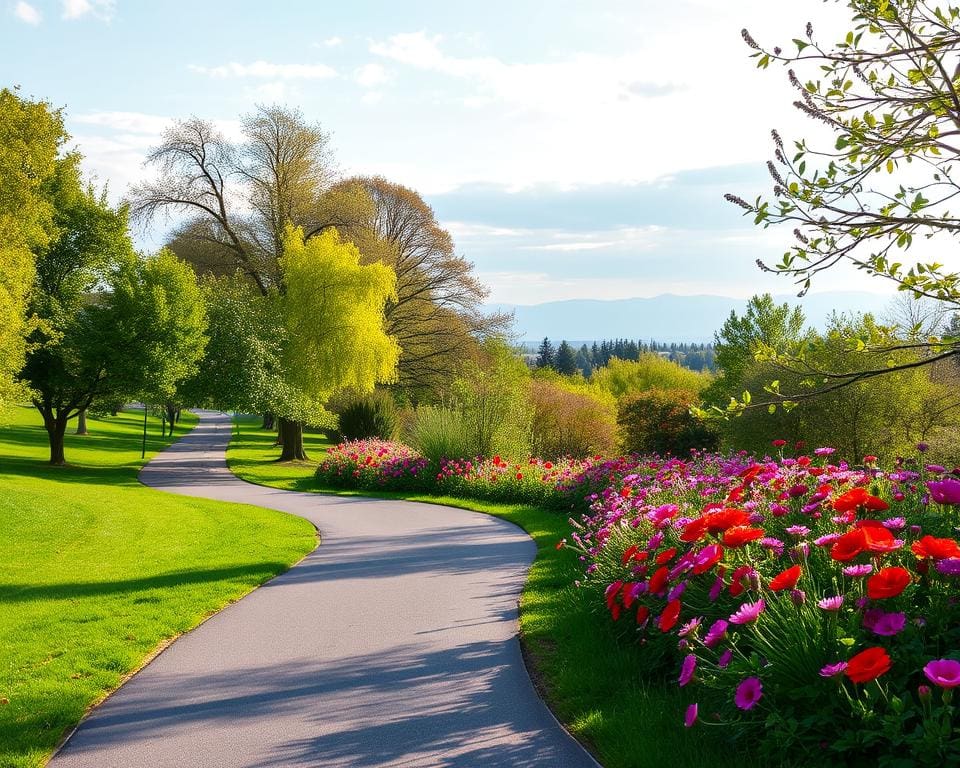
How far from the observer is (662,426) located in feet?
71.8

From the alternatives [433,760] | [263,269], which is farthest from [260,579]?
[263,269]

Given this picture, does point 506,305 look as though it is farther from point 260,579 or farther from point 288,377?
point 260,579

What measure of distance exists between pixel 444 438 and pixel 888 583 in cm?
1601

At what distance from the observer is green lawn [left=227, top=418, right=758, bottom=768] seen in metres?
3.84

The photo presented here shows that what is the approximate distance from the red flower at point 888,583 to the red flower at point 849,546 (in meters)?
0.28

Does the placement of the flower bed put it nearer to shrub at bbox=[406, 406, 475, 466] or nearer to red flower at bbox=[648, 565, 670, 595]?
red flower at bbox=[648, 565, 670, 595]

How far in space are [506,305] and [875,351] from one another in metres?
34.3

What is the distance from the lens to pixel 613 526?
→ 6.59 m

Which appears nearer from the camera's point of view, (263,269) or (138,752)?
(138,752)

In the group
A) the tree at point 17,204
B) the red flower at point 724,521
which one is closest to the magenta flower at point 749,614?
the red flower at point 724,521

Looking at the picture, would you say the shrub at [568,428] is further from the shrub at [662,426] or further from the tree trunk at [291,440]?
the tree trunk at [291,440]

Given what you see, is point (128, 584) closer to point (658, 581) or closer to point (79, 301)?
point (658, 581)

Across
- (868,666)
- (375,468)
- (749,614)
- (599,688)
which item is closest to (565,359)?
(375,468)

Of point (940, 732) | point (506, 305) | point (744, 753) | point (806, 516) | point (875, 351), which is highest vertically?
point (506, 305)
